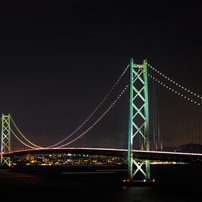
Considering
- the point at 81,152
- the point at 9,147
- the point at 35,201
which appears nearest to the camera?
the point at 35,201

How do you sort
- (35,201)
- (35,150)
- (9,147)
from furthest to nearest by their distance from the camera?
(9,147) < (35,150) < (35,201)

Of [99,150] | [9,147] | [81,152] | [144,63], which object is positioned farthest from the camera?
[9,147]

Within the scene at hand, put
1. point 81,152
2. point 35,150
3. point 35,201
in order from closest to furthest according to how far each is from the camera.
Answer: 1. point 35,201
2. point 81,152
3. point 35,150

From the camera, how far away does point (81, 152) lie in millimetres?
53375

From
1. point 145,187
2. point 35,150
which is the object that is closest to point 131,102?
point 145,187

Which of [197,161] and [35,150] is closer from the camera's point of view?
[197,161]

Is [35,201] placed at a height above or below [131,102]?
below

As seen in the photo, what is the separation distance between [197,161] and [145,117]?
692 cm

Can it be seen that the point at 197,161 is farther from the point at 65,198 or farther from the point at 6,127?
the point at 6,127

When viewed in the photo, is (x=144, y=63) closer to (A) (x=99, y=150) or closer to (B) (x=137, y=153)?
(B) (x=137, y=153)

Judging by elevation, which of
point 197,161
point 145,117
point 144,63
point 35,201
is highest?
point 144,63

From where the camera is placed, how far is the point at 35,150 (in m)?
70.8

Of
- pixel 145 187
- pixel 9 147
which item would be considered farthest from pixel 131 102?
pixel 9 147

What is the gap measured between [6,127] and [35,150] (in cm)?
2746
